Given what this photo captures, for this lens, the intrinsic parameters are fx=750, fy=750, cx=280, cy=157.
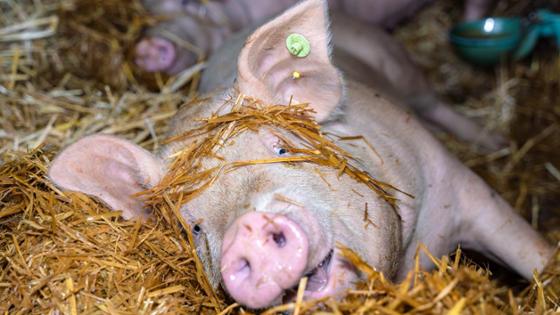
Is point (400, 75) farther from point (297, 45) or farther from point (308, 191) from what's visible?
point (308, 191)

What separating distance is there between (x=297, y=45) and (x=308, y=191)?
52 cm

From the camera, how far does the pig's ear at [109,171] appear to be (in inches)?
107

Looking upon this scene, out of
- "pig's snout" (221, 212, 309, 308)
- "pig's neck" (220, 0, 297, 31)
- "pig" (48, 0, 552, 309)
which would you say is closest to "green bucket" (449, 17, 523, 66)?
"pig's neck" (220, 0, 297, 31)

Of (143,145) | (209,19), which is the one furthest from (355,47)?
(143,145)

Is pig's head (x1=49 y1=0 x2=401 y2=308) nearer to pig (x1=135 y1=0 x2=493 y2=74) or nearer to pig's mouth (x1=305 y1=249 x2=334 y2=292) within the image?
pig's mouth (x1=305 y1=249 x2=334 y2=292)

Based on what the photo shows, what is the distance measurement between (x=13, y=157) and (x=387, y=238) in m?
1.72

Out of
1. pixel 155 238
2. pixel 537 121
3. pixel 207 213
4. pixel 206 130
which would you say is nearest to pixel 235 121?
pixel 206 130

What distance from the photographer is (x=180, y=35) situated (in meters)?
5.08

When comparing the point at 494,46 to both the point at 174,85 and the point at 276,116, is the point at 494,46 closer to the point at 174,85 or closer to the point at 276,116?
the point at 174,85

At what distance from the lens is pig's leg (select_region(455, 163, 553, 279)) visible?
3.27 meters

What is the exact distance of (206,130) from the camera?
272cm

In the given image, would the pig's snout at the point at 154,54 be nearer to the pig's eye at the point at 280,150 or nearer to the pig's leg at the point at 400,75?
the pig's leg at the point at 400,75

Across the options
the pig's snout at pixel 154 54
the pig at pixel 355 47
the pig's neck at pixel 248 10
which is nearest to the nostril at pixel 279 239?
the pig at pixel 355 47

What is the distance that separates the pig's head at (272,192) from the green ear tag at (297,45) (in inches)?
0.9
